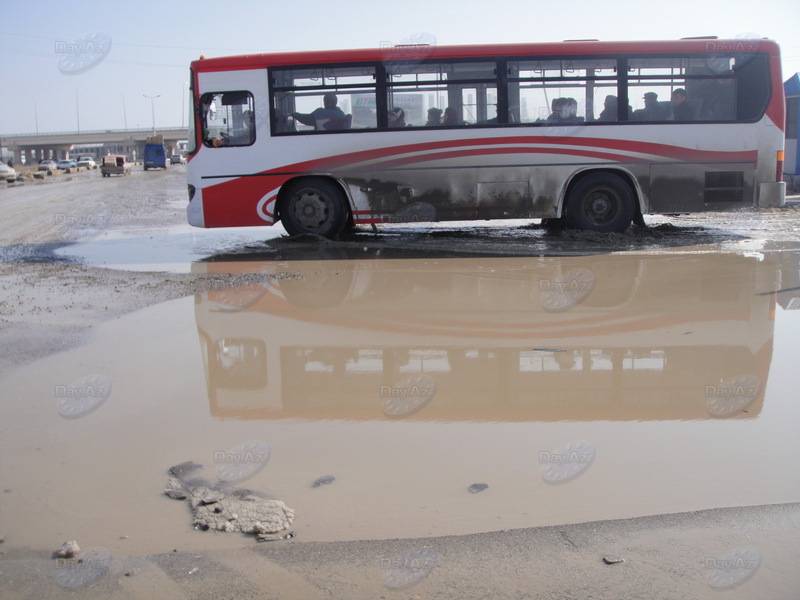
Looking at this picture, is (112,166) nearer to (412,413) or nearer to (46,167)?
(46,167)

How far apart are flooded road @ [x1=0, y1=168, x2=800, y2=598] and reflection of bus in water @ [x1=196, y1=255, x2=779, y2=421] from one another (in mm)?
31

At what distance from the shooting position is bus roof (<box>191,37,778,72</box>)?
1209cm

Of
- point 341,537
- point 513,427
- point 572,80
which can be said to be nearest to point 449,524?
point 341,537

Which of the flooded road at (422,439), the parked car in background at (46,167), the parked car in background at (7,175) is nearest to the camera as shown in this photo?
the flooded road at (422,439)

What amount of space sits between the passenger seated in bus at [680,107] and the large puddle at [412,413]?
4717 mm

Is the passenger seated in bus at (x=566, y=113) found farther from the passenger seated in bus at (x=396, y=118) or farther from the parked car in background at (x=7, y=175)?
the parked car in background at (x=7, y=175)

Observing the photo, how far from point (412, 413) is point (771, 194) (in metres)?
9.63

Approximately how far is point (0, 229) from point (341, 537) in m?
15.0

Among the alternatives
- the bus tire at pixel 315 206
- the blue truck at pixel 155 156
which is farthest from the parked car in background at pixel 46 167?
the bus tire at pixel 315 206

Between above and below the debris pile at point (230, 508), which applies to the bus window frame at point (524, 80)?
above

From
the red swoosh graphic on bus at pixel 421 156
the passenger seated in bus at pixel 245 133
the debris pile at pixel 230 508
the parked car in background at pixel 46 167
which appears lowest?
the debris pile at pixel 230 508

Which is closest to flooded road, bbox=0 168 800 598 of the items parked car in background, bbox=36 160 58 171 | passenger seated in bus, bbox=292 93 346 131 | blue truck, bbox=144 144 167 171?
passenger seated in bus, bbox=292 93 346 131

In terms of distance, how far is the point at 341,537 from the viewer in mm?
3432

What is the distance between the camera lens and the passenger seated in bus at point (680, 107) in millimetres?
12203
